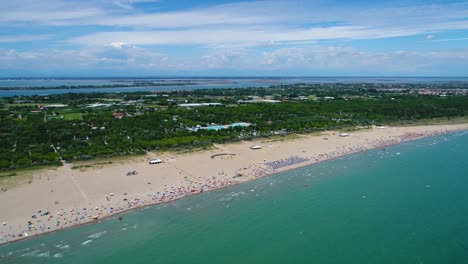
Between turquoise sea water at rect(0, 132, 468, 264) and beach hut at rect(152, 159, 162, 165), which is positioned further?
beach hut at rect(152, 159, 162, 165)

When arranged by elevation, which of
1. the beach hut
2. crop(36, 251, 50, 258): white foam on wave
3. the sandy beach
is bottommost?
crop(36, 251, 50, 258): white foam on wave

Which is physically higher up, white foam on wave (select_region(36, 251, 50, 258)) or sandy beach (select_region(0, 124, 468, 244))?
sandy beach (select_region(0, 124, 468, 244))

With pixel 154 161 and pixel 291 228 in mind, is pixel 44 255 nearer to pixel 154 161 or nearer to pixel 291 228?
pixel 291 228

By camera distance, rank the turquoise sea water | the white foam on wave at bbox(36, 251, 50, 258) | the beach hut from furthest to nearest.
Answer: the beach hut, the turquoise sea water, the white foam on wave at bbox(36, 251, 50, 258)

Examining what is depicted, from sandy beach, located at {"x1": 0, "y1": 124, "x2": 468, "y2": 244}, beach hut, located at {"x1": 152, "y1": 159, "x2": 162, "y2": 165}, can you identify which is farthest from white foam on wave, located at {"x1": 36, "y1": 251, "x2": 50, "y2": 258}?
beach hut, located at {"x1": 152, "y1": 159, "x2": 162, "y2": 165}

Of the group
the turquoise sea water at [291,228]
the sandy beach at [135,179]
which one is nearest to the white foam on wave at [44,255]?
the turquoise sea water at [291,228]

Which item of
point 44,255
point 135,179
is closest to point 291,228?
point 135,179

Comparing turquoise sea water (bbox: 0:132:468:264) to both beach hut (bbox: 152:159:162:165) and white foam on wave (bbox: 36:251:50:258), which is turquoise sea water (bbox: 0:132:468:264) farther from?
beach hut (bbox: 152:159:162:165)
